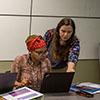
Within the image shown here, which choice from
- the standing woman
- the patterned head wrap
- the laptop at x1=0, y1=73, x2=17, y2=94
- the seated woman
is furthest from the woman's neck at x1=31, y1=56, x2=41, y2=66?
the laptop at x1=0, y1=73, x2=17, y2=94

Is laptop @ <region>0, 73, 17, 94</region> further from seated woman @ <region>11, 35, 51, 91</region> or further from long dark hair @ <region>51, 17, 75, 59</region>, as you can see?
long dark hair @ <region>51, 17, 75, 59</region>

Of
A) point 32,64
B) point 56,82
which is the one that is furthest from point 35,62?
point 56,82

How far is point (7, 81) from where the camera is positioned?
6.91 ft

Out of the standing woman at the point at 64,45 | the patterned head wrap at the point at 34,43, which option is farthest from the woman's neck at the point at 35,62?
the standing woman at the point at 64,45

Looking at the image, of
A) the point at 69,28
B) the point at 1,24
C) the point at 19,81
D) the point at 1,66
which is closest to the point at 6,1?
the point at 1,24

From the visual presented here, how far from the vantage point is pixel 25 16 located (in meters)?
3.58

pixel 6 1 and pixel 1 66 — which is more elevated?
pixel 6 1

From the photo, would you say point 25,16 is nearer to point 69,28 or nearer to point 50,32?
point 50,32

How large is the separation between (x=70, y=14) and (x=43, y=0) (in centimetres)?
41

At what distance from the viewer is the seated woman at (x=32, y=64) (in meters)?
2.47

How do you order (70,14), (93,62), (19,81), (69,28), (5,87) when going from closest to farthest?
(5,87), (19,81), (69,28), (70,14), (93,62)

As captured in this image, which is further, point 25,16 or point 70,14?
point 70,14

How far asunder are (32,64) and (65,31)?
461mm

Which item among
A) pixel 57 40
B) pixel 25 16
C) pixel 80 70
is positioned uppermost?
pixel 25 16
